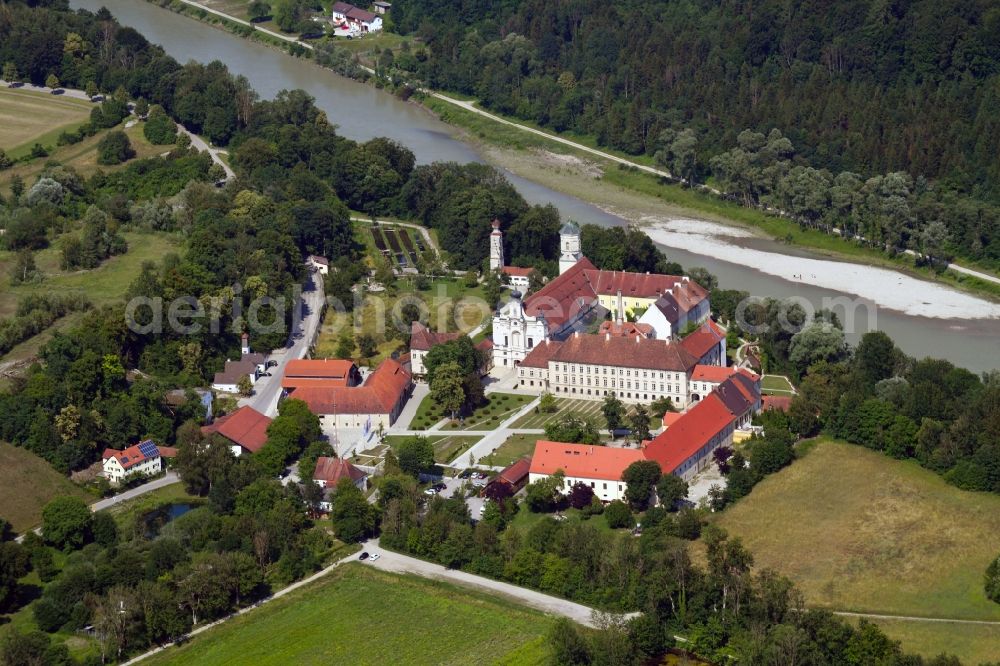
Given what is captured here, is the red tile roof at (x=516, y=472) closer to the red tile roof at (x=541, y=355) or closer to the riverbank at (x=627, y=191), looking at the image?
the red tile roof at (x=541, y=355)

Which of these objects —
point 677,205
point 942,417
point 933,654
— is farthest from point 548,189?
point 933,654

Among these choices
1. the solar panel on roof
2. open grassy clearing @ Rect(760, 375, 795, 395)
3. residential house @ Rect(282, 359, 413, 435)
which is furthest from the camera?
open grassy clearing @ Rect(760, 375, 795, 395)

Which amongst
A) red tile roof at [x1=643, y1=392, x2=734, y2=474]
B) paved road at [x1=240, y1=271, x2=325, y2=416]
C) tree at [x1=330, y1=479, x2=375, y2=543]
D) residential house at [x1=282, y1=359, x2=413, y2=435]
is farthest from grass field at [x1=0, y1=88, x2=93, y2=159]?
red tile roof at [x1=643, y1=392, x2=734, y2=474]

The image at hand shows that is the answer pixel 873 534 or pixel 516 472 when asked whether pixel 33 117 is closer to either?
pixel 516 472

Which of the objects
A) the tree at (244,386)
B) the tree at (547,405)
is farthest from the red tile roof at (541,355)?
the tree at (244,386)

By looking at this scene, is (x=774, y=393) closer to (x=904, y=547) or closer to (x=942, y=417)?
(x=942, y=417)

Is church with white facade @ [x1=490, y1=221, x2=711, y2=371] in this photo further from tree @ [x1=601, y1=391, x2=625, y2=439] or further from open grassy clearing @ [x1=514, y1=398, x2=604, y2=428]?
tree @ [x1=601, y1=391, x2=625, y2=439]

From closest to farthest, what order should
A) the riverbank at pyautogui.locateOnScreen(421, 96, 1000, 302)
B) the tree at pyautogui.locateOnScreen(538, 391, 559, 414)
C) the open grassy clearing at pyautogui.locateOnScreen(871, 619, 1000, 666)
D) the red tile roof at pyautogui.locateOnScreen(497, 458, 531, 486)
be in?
the open grassy clearing at pyautogui.locateOnScreen(871, 619, 1000, 666)
the red tile roof at pyautogui.locateOnScreen(497, 458, 531, 486)
the tree at pyautogui.locateOnScreen(538, 391, 559, 414)
the riverbank at pyautogui.locateOnScreen(421, 96, 1000, 302)
